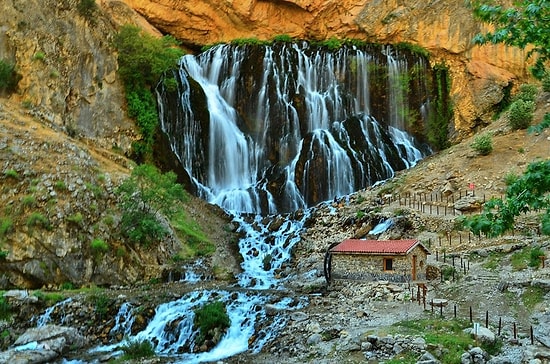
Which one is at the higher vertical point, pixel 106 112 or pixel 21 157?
pixel 106 112

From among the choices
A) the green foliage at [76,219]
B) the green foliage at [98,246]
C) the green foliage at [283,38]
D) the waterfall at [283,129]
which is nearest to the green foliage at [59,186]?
the green foliage at [76,219]

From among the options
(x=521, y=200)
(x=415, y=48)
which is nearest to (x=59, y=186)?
(x=521, y=200)

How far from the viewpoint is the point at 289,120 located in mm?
43906

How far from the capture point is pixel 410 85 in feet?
154

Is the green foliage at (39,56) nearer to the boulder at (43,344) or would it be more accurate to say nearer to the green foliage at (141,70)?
the green foliage at (141,70)

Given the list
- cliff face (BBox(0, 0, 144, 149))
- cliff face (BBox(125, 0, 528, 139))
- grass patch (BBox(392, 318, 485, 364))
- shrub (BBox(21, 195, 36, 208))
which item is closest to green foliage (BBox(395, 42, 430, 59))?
cliff face (BBox(125, 0, 528, 139))

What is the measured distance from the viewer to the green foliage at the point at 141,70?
39125 mm

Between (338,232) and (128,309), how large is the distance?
46.3 ft

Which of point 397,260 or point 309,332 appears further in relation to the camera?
point 397,260

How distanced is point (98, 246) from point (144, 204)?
323 cm

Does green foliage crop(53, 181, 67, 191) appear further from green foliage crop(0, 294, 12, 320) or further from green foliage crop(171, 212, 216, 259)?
green foliage crop(171, 212, 216, 259)

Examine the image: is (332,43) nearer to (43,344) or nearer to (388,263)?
(388,263)

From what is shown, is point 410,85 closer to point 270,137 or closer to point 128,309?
point 270,137

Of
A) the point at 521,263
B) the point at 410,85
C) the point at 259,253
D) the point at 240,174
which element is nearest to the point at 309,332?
the point at 521,263
